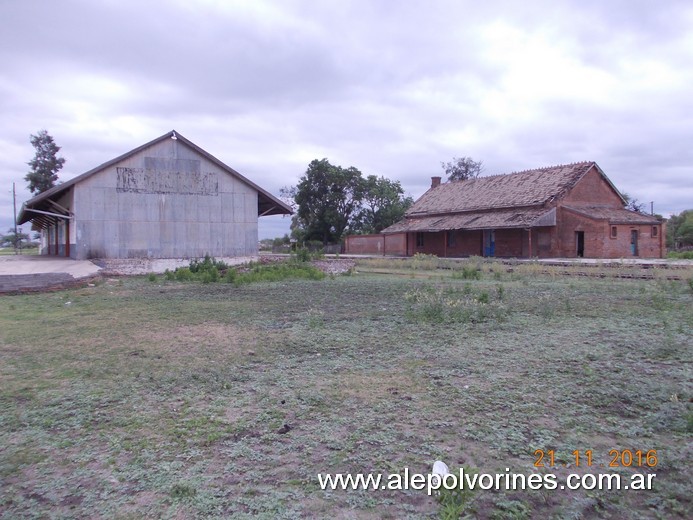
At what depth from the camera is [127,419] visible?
4133 millimetres

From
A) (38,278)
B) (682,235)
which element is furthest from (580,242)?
(38,278)

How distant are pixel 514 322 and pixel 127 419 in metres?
5.77

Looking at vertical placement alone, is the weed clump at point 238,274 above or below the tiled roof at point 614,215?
below

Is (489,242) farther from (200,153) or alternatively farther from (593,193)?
(200,153)

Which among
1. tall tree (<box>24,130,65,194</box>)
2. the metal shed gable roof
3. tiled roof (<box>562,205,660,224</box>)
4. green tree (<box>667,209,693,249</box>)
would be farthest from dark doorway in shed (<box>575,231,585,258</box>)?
tall tree (<box>24,130,65,194</box>)

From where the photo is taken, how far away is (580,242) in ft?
103

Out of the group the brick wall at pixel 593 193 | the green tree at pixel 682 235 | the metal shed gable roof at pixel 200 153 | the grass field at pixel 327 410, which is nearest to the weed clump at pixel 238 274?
the metal shed gable roof at pixel 200 153

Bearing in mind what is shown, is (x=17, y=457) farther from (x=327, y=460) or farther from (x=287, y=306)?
(x=287, y=306)

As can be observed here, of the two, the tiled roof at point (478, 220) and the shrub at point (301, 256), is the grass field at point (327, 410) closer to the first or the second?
the shrub at point (301, 256)

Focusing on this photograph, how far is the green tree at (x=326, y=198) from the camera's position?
5044cm

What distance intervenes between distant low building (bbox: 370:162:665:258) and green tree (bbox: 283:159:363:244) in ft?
43.5

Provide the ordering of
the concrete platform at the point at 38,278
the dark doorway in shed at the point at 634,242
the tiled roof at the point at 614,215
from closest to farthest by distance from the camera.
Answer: the concrete platform at the point at 38,278 < the tiled roof at the point at 614,215 < the dark doorway in shed at the point at 634,242

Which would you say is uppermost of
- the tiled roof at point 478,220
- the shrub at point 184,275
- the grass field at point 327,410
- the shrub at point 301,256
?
the tiled roof at point 478,220

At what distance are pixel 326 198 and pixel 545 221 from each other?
25.1 metres
